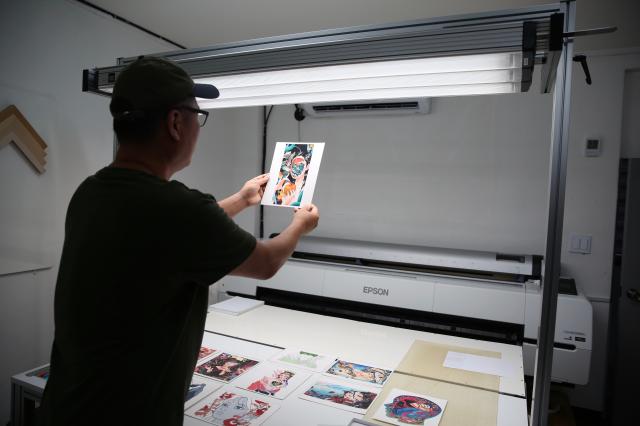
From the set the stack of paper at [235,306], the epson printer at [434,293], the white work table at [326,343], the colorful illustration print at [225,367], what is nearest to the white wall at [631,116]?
the epson printer at [434,293]

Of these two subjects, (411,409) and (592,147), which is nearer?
(411,409)

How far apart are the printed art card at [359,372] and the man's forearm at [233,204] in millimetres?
663

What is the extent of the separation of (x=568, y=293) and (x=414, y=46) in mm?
1740

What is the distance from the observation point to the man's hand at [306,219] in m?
1.25

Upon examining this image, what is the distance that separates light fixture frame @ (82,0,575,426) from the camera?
1.02m

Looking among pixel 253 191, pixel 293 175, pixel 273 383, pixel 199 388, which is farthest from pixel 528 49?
pixel 199 388

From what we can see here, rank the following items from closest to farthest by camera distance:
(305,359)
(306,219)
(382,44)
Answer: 1. (382,44)
2. (306,219)
3. (305,359)

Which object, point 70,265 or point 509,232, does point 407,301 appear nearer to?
point 509,232

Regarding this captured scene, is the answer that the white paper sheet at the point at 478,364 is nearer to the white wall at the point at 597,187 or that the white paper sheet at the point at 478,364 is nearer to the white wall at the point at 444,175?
the white wall at the point at 444,175

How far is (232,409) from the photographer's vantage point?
1.22m

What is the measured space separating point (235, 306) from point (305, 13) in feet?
5.39

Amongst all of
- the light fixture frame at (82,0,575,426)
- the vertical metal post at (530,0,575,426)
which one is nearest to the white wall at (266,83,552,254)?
the light fixture frame at (82,0,575,426)

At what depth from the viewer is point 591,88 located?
2652mm

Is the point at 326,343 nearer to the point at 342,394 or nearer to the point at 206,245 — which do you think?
the point at 342,394
